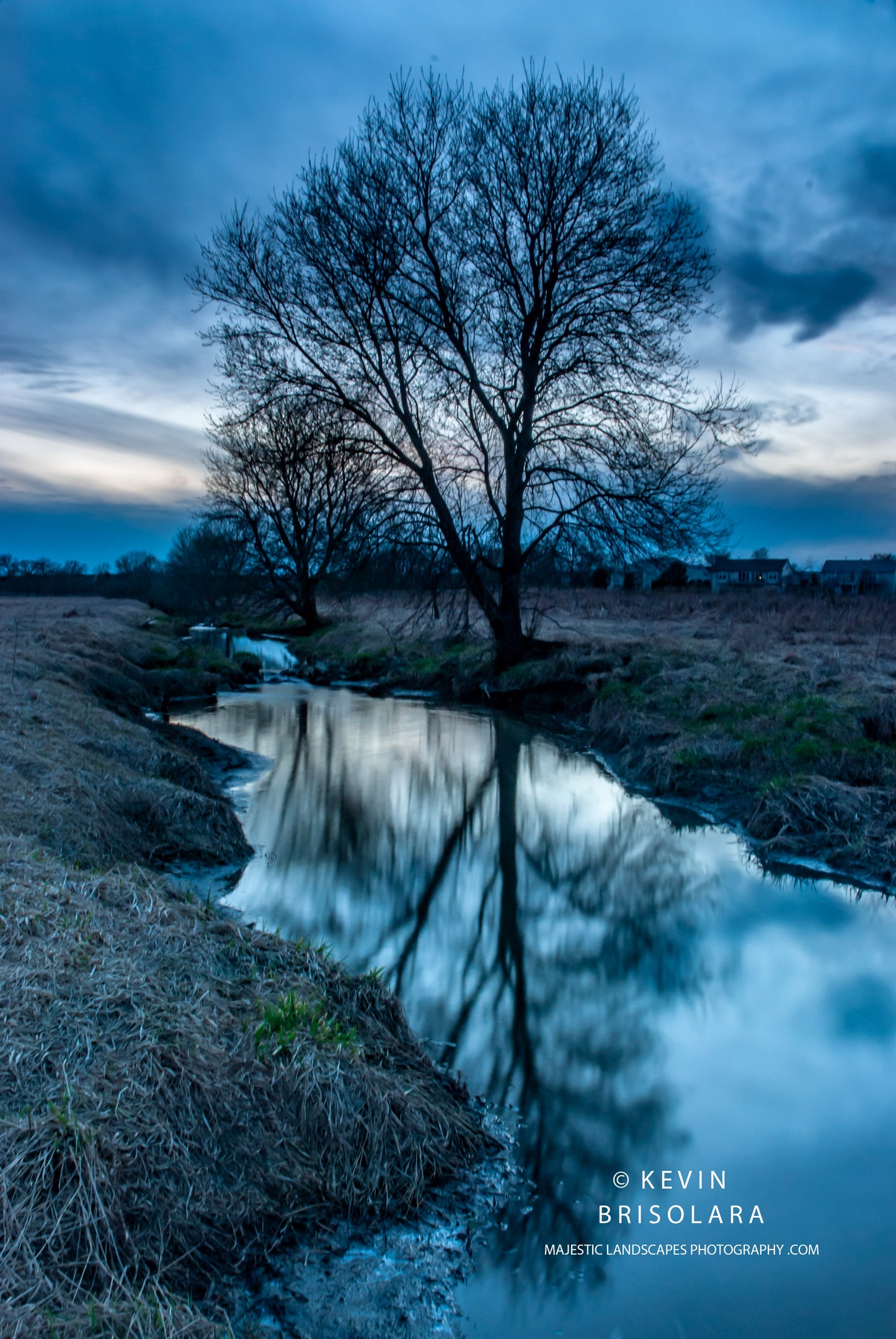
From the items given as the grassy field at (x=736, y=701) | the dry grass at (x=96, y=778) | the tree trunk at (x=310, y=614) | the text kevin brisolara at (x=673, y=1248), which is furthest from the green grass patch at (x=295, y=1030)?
the tree trunk at (x=310, y=614)

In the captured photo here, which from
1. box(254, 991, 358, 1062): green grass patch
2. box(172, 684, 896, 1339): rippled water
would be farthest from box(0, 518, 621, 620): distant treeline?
box(254, 991, 358, 1062): green grass patch

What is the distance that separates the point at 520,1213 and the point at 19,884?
3.14 metres

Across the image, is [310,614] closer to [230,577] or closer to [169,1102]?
[230,577]

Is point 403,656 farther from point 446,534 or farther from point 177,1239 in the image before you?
point 177,1239

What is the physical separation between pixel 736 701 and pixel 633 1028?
315 inches

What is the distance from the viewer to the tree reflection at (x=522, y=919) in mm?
4465

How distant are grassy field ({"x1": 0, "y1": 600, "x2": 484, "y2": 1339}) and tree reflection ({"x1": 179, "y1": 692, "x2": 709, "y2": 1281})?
23.9 inches

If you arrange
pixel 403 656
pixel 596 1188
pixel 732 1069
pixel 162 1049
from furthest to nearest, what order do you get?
1. pixel 403 656
2. pixel 732 1069
3. pixel 596 1188
4. pixel 162 1049

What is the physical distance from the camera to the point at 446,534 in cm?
1780

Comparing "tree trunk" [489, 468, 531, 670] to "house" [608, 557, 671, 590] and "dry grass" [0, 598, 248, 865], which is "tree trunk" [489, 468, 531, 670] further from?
"dry grass" [0, 598, 248, 865]

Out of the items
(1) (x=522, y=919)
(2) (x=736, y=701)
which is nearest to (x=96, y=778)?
(1) (x=522, y=919)

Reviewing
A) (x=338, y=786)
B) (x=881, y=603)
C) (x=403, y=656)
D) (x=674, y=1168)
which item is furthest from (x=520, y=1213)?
(x=881, y=603)

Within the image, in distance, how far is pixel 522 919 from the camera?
760 cm

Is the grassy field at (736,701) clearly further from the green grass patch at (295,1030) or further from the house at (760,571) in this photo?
the house at (760,571)
